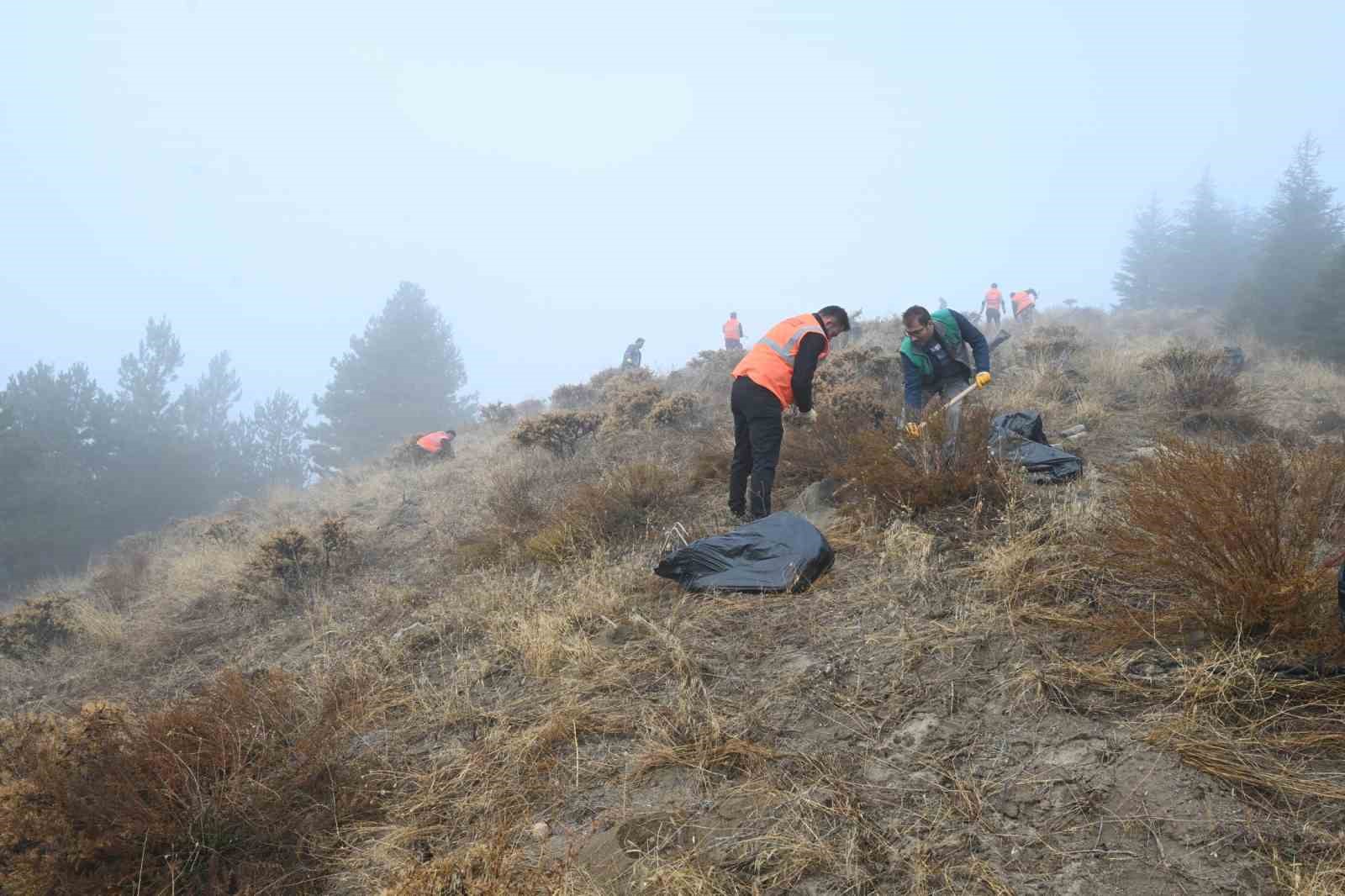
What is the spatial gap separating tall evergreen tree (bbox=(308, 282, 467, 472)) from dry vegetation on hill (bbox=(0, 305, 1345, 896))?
83.4 feet

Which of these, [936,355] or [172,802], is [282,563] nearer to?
[172,802]

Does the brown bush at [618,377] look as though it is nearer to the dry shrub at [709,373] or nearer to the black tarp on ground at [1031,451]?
the dry shrub at [709,373]

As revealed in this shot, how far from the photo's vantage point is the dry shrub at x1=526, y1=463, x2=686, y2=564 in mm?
5449

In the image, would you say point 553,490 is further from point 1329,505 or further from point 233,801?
point 1329,505

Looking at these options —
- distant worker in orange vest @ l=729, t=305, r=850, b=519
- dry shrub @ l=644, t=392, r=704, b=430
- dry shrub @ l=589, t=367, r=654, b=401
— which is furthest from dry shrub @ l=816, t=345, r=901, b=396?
dry shrub @ l=589, t=367, r=654, b=401

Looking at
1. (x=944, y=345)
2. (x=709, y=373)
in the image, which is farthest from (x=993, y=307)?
(x=944, y=345)

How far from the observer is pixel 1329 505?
298cm

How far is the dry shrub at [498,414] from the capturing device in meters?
17.9

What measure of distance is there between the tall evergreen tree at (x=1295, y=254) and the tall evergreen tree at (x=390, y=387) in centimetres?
2870

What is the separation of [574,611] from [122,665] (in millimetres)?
4333

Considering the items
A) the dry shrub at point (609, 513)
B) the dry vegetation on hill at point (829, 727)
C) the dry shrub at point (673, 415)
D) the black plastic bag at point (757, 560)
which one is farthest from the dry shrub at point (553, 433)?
the black plastic bag at point (757, 560)

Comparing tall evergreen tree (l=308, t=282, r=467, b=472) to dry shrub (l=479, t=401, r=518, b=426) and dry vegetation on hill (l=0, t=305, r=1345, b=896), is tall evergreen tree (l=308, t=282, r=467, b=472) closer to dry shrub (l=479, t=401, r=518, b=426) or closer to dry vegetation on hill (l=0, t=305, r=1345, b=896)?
dry shrub (l=479, t=401, r=518, b=426)

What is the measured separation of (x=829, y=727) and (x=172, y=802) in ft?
7.81

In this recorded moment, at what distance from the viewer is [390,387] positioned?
29.8 metres
